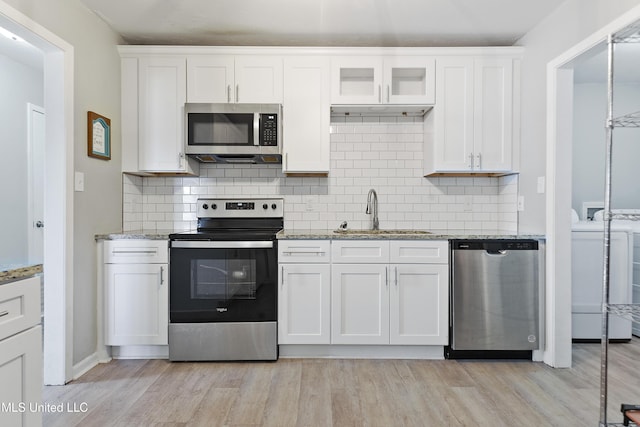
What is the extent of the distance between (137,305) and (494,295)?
252 centimetres

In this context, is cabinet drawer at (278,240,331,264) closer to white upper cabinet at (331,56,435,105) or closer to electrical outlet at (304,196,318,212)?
electrical outlet at (304,196,318,212)

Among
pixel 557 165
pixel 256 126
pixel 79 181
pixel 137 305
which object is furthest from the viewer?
pixel 256 126

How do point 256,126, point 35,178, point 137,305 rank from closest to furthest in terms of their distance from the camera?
1. point 137,305
2. point 256,126
3. point 35,178

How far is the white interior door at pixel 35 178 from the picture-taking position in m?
3.52

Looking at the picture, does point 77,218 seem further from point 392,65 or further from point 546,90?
point 546,90

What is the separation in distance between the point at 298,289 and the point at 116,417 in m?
1.27

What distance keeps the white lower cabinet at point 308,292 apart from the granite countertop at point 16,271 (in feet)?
5.13

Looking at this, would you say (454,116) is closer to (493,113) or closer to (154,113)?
(493,113)

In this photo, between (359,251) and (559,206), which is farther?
(359,251)

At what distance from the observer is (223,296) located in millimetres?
2625

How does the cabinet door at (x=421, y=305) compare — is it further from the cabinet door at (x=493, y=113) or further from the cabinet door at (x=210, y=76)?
the cabinet door at (x=210, y=76)

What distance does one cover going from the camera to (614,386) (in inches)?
90.5

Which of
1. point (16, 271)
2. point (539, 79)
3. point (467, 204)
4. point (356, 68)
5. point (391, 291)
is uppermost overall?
point (356, 68)

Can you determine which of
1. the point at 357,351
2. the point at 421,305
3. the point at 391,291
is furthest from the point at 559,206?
the point at 357,351
